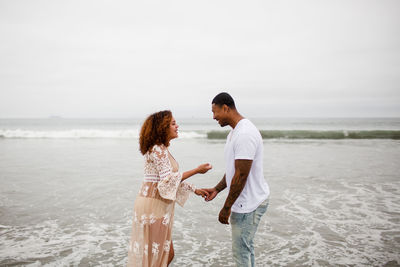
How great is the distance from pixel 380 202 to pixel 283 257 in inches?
174

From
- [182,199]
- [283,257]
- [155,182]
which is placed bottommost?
[283,257]

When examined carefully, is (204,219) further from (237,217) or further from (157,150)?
(157,150)

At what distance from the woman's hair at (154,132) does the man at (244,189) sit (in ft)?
2.44

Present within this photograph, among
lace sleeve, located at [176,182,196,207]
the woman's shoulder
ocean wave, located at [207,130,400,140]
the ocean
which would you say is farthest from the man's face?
ocean wave, located at [207,130,400,140]

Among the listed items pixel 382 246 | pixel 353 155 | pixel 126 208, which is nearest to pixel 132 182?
pixel 126 208

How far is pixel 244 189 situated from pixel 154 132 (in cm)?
118

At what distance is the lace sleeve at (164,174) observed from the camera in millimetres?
3006

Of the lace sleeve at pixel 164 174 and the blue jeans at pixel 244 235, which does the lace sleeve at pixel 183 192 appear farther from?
the blue jeans at pixel 244 235

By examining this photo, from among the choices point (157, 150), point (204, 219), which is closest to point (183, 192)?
point (157, 150)

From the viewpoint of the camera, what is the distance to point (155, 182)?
10.2ft

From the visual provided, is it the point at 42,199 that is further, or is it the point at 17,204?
the point at 42,199

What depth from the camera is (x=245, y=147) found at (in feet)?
9.00

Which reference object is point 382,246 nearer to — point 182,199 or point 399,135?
point 182,199

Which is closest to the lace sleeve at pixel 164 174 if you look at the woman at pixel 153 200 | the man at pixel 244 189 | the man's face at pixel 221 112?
the woman at pixel 153 200
